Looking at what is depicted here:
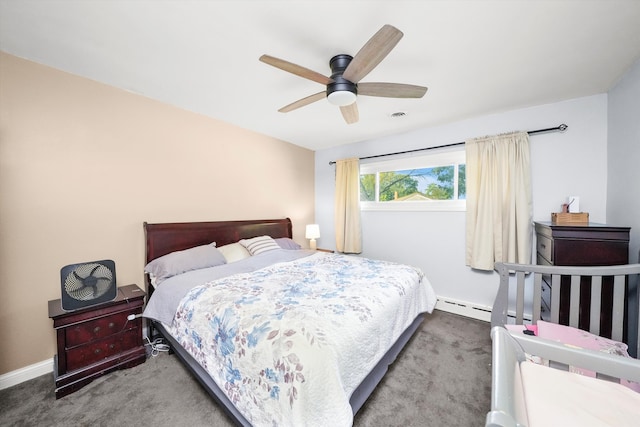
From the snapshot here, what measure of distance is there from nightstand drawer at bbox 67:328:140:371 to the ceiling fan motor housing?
2529mm

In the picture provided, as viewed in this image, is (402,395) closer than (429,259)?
Yes

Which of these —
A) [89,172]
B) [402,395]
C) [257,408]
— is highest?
[89,172]

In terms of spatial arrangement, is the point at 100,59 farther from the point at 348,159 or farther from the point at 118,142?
the point at 348,159

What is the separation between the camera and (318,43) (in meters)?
1.63

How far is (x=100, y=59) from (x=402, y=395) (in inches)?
133

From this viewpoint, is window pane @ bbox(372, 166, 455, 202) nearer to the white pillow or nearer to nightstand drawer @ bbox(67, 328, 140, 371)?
the white pillow

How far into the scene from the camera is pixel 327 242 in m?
4.47

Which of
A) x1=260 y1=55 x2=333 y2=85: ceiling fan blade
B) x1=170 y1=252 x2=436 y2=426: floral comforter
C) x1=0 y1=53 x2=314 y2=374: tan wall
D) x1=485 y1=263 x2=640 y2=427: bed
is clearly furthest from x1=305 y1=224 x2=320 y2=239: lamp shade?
x1=485 y1=263 x2=640 y2=427: bed

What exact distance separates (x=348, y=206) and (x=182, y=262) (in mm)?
2503

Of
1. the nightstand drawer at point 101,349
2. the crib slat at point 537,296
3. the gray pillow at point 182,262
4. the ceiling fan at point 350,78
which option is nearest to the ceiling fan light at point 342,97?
the ceiling fan at point 350,78

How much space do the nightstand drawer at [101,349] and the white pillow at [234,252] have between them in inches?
39.5

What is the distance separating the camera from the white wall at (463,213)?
94.1 inches

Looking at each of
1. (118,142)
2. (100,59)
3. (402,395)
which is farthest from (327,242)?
(100,59)

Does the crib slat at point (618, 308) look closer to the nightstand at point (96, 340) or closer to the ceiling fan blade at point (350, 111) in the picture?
the ceiling fan blade at point (350, 111)
